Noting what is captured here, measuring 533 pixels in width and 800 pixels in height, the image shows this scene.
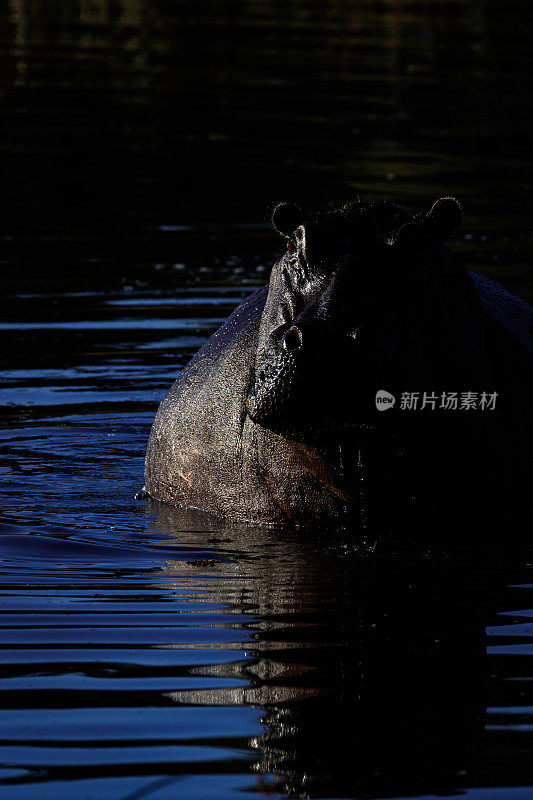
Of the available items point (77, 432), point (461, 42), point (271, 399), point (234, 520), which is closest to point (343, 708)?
point (271, 399)

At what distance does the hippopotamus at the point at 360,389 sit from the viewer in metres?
6.62

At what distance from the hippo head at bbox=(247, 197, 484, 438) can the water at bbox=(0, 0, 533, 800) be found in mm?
825

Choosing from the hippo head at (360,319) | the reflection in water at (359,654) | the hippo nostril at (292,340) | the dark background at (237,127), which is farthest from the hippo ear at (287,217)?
the dark background at (237,127)

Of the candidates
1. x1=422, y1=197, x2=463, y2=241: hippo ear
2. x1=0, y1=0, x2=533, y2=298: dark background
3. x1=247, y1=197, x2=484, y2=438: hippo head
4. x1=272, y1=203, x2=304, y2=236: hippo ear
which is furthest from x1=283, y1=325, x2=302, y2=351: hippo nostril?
x1=0, y1=0, x2=533, y2=298: dark background

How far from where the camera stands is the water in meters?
4.95

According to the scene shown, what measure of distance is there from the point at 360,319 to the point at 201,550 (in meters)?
1.47

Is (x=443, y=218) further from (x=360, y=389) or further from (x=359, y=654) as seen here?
(x=359, y=654)

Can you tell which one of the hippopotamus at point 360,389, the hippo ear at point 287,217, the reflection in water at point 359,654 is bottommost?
the reflection in water at point 359,654

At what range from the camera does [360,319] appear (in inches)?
263

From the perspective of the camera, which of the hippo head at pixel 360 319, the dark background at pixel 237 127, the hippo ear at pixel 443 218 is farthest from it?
the dark background at pixel 237 127

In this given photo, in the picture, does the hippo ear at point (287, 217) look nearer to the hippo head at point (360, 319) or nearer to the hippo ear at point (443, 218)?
the hippo head at point (360, 319)

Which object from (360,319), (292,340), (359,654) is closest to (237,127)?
(360,319)

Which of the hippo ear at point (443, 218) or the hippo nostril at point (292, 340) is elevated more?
the hippo ear at point (443, 218)

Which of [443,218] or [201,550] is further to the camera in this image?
[201,550]
